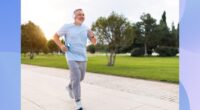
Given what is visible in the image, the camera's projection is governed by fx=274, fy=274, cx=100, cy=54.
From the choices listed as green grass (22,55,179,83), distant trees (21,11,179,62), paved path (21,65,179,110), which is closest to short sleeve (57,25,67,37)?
paved path (21,65,179,110)

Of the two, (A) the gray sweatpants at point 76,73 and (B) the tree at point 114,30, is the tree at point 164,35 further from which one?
(A) the gray sweatpants at point 76,73

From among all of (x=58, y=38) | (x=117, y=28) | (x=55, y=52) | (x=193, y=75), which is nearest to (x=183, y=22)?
(x=193, y=75)

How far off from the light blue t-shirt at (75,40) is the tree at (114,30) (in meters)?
12.3

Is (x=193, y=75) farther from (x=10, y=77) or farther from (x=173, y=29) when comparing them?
(x=173, y=29)

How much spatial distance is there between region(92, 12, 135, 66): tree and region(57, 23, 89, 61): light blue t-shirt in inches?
482

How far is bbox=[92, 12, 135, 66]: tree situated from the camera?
661 inches

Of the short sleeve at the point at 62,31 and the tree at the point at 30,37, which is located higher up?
the tree at the point at 30,37

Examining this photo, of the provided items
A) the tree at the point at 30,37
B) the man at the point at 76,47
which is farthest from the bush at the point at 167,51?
the man at the point at 76,47

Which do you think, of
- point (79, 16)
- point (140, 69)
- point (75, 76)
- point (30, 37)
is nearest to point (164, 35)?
point (30, 37)

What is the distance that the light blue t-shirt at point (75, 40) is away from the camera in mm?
4547

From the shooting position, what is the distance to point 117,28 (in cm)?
1680

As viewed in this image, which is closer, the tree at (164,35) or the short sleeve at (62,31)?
the short sleeve at (62,31)

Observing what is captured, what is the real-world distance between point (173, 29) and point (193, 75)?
164ft

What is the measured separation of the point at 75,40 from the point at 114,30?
1238 cm
